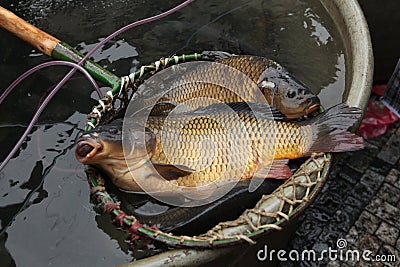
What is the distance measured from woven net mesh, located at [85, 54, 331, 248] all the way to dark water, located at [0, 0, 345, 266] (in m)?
0.17

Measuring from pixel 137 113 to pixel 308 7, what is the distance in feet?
3.44

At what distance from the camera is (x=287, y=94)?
1947 mm

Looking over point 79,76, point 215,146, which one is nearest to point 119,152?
point 215,146

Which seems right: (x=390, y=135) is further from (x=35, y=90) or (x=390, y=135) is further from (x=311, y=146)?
(x=35, y=90)

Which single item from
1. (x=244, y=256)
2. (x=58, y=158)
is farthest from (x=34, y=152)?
(x=244, y=256)

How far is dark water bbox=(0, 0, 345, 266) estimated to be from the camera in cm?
184

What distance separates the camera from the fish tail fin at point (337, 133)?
68.3 inches

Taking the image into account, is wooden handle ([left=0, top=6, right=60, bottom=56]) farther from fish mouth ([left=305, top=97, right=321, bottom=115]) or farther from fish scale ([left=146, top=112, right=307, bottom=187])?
fish mouth ([left=305, top=97, right=321, bottom=115])

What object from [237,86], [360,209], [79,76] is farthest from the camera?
[360,209]

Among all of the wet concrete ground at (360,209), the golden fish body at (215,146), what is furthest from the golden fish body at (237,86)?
the wet concrete ground at (360,209)

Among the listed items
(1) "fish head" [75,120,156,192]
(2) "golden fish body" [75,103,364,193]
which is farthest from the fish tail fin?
(1) "fish head" [75,120,156,192]

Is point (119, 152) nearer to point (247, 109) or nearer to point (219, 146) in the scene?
point (219, 146)

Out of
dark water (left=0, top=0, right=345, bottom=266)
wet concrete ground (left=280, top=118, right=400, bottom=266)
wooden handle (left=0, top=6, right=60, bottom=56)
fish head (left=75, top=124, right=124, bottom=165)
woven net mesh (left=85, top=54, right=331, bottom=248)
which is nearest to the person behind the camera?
woven net mesh (left=85, top=54, right=331, bottom=248)

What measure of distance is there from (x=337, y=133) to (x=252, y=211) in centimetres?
42
